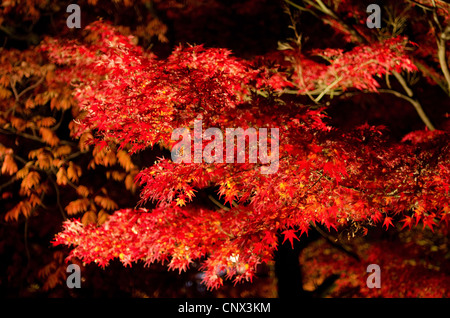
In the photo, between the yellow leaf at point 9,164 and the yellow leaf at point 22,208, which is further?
the yellow leaf at point 22,208

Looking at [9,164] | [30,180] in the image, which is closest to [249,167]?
[30,180]

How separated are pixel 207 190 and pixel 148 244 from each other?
2531mm

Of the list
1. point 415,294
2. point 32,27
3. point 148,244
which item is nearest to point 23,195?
point 32,27

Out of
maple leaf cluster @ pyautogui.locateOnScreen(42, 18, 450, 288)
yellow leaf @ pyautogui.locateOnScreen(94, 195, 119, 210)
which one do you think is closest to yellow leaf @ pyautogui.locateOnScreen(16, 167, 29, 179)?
→ yellow leaf @ pyautogui.locateOnScreen(94, 195, 119, 210)

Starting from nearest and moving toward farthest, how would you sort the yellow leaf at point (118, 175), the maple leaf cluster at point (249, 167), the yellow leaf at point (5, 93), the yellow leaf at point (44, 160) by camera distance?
the maple leaf cluster at point (249, 167) → the yellow leaf at point (44, 160) → the yellow leaf at point (118, 175) → the yellow leaf at point (5, 93)

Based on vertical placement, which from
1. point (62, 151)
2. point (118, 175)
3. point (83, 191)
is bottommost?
point (83, 191)

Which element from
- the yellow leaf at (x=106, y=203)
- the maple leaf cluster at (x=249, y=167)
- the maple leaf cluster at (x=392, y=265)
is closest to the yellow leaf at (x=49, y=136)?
the yellow leaf at (x=106, y=203)

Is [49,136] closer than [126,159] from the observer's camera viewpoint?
No

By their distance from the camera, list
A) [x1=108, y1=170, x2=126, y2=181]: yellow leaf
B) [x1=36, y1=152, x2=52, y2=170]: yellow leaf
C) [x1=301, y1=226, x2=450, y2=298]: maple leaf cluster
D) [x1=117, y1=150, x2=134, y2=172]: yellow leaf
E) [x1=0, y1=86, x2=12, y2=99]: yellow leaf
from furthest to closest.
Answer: [x1=301, y1=226, x2=450, y2=298]: maple leaf cluster < [x1=0, y1=86, x2=12, y2=99]: yellow leaf < [x1=108, y1=170, x2=126, y2=181]: yellow leaf < [x1=36, y1=152, x2=52, y2=170]: yellow leaf < [x1=117, y1=150, x2=134, y2=172]: yellow leaf

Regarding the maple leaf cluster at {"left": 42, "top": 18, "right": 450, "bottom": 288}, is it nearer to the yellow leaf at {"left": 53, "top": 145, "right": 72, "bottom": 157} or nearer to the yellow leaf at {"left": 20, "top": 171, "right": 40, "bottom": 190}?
the yellow leaf at {"left": 53, "top": 145, "right": 72, "bottom": 157}

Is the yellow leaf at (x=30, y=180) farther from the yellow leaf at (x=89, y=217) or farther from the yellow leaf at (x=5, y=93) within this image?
the yellow leaf at (x=5, y=93)

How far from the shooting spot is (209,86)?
171 inches

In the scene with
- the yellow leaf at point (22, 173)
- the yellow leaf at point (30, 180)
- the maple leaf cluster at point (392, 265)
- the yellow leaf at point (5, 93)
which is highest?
the yellow leaf at point (5, 93)

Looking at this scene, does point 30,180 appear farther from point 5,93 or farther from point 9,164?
point 5,93
